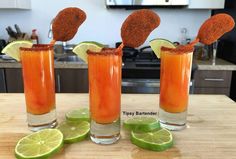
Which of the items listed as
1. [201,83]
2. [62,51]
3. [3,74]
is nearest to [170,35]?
[201,83]

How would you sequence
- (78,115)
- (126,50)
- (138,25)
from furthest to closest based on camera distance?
1. (126,50)
2. (78,115)
3. (138,25)

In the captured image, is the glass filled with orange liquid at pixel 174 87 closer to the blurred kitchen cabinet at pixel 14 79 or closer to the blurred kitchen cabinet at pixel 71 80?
the blurred kitchen cabinet at pixel 71 80

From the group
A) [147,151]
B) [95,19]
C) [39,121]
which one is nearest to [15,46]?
[39,121]

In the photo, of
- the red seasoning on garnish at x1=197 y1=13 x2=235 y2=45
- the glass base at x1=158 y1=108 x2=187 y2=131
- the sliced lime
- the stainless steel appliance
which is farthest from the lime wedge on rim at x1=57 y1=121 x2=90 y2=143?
the stainless steel appliance

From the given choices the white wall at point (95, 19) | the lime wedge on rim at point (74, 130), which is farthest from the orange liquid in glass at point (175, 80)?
the white wall at point (95, 19)

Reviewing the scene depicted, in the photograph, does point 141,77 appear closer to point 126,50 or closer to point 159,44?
point 126,50

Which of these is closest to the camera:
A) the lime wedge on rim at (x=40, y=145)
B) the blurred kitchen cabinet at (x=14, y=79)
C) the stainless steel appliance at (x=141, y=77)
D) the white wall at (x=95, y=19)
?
the lime wedge on rim at (x=40, y=145)

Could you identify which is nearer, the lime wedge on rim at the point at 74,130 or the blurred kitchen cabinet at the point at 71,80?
the lime wedge on rim at the point at 74,130
